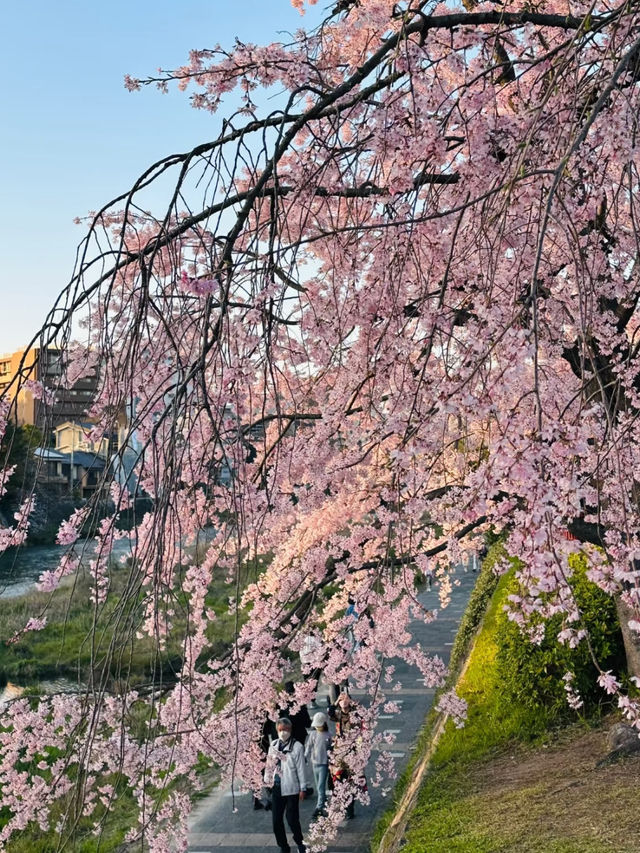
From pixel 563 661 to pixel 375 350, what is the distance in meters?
4.56

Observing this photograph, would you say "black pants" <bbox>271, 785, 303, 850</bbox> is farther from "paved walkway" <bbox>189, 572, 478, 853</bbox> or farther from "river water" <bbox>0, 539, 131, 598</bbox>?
"river water" <bbox>0, 539, 131, 598</bbox>

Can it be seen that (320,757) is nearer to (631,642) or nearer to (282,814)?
(282,814)

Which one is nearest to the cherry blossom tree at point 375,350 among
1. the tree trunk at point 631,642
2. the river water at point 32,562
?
the tree trunk at point 631,642

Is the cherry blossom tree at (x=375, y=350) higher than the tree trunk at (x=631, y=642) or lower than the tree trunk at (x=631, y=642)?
higher

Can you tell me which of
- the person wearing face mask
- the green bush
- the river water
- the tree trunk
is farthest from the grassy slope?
the river water

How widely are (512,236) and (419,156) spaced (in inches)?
27.8

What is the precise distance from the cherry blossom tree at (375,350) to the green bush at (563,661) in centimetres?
87

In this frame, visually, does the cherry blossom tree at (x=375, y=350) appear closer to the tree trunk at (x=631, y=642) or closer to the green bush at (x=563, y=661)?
the tree trunk at (x=631, y=642)

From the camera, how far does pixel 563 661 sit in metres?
6.83

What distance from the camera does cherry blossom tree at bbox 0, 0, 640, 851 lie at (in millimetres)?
1882

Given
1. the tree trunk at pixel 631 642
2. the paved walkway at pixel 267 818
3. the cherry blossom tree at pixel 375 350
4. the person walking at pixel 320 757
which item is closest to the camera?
the cherry blossom tree at pixel 375 350

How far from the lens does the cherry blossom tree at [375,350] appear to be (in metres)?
1.88

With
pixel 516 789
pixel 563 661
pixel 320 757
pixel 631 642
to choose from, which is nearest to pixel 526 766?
pixel 516 789

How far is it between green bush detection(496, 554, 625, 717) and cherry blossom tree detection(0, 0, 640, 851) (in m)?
0.87
